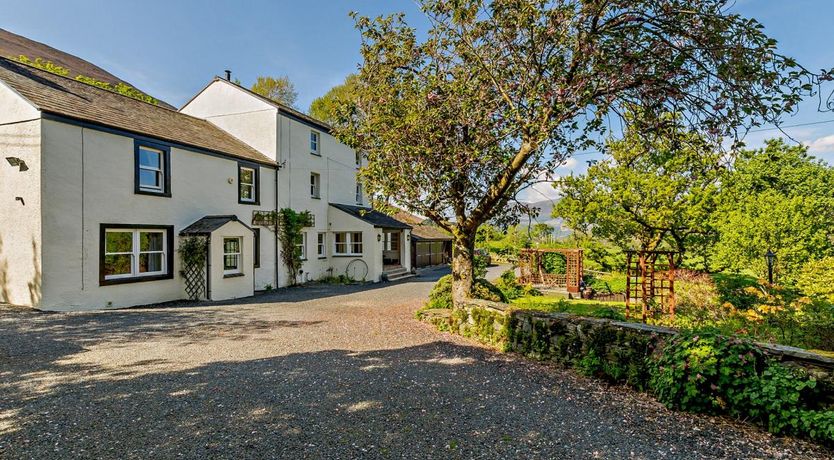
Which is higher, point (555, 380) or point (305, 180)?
point (305, 180)

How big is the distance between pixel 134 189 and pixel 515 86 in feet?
37.8

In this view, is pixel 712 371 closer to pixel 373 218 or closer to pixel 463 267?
pixel 463 267

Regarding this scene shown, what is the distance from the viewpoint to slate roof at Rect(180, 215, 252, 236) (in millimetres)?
13148

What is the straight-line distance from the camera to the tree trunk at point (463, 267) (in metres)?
9.62

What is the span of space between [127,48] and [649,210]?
74.6 ft

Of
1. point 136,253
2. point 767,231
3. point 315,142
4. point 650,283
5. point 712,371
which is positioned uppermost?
point 315,142

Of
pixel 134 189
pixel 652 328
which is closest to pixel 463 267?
pixel 652 328

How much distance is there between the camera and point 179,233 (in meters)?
13.2

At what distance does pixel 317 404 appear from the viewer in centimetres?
467

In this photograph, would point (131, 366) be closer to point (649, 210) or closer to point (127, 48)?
point (127, 48)

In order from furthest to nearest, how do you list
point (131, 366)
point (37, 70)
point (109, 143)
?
point (37, 70) → point (109, 143) → point (131, 366)

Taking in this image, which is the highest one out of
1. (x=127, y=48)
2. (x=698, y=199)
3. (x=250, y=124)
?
(x=127, y=48)

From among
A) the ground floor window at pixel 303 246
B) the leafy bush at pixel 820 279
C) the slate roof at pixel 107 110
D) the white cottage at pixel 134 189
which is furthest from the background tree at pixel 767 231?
the slate roof at pixel 107 110

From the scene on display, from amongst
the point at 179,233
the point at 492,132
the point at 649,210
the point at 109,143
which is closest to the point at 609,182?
the point at 649,210
